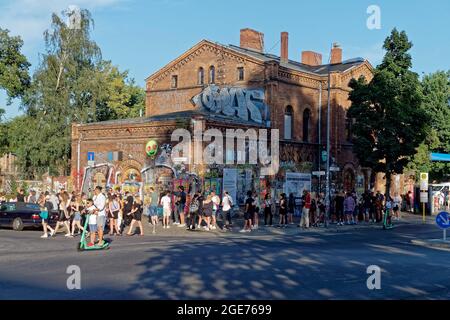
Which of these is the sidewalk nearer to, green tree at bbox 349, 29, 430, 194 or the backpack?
the backpack

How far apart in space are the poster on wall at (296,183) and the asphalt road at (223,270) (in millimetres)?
18742

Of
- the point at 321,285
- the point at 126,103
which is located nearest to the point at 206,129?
the point at 321,285

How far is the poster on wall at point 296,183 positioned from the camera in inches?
1581

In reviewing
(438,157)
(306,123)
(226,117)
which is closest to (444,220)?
(226,117)

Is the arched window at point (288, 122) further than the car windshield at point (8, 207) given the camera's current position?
Yes

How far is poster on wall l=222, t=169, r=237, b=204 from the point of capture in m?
35.4

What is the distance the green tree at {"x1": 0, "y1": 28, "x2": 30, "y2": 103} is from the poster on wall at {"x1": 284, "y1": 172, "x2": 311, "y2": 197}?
24.6 m

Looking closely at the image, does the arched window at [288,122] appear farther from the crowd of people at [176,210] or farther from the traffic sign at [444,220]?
the traffic sign at [444,220]

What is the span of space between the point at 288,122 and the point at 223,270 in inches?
1134

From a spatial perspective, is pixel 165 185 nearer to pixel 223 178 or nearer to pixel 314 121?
pixel 223 178

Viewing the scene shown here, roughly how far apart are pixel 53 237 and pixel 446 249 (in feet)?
45.9

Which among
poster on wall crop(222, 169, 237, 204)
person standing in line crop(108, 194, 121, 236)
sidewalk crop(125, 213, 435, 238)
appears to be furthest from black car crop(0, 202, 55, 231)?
poster on wall crop(222, 169, 237, 204)

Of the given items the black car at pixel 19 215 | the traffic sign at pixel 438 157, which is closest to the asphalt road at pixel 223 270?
the black car at pixel 19 215

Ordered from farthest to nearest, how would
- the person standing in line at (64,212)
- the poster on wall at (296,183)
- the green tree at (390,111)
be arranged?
the poster on wall at (296,183)
the green tree at (390,111)
the person standing in line at (64,212)
